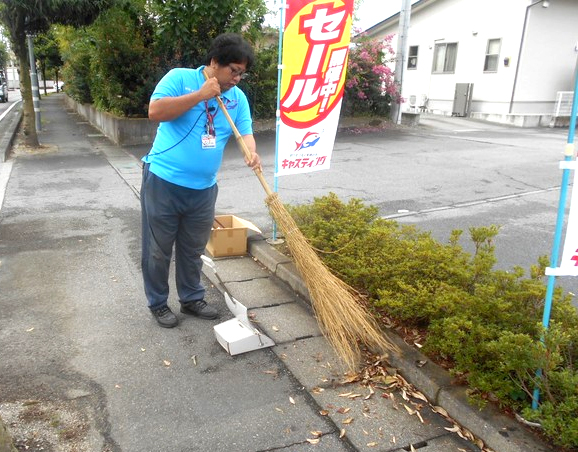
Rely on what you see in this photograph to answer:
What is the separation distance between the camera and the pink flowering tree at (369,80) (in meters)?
14.1

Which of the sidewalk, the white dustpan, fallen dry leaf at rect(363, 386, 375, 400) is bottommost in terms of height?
the sidewalk

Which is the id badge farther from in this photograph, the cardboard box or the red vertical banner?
the cardboard box

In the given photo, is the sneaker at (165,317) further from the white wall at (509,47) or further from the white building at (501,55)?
the white wall at (509,47)

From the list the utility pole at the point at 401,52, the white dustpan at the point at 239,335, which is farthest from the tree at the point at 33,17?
the white dustpan at the point at 239,335

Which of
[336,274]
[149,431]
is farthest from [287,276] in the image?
[149,431]

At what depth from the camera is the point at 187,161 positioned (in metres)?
2.98

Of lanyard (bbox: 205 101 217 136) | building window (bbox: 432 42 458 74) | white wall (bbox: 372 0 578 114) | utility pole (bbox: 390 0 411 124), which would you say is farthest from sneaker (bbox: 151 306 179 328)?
building window (bbox: 432 42 458 74)

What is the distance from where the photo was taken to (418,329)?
10.2 feet

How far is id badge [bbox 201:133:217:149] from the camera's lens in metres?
2.99

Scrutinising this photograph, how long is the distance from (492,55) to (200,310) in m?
17.8

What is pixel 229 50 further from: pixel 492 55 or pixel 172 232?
A: pixel 492 55

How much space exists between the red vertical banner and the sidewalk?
1027mm

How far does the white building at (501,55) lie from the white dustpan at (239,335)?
46.5ft

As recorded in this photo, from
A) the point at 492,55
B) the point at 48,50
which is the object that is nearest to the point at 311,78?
the point at 492,55
